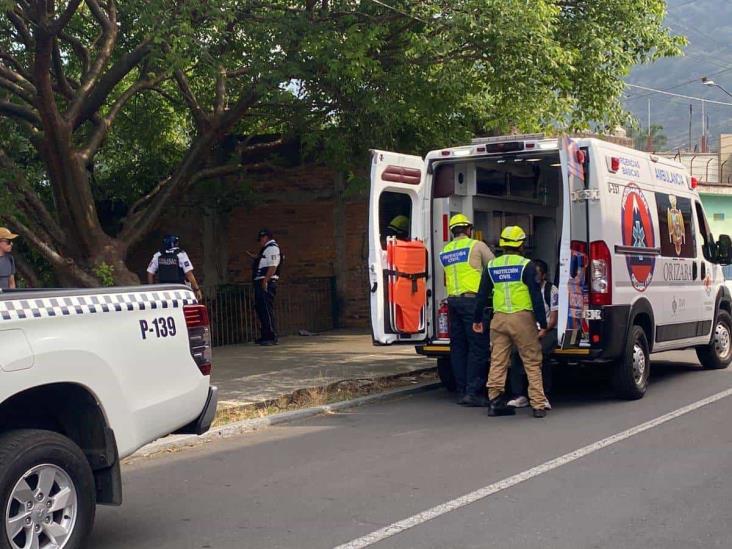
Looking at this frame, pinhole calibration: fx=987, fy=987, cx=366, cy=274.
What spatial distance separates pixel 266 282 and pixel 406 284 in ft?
17.5

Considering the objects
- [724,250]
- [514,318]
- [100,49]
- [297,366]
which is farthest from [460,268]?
[100,49]

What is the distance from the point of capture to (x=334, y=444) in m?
8.41

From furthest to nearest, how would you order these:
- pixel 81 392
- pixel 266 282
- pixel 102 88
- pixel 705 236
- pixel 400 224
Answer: pixel 266 282 → pixel 102 88 → pixel 705 236 → pixel 400 224 → pixel 81 392

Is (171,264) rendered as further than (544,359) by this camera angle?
Yes

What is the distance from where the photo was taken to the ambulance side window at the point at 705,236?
12383 mm

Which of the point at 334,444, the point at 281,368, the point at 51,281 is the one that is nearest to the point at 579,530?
the point at 334,444

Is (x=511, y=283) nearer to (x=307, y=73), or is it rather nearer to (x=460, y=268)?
(x=460, y=268)

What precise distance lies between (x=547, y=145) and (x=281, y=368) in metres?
4.80

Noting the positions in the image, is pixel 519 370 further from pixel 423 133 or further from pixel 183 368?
pixel 423 133

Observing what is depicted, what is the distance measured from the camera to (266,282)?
1550cm

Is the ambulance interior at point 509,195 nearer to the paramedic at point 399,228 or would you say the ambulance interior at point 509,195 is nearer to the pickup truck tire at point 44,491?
the paramedic at point 399,228

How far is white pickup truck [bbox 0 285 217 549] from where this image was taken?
4.70 metres

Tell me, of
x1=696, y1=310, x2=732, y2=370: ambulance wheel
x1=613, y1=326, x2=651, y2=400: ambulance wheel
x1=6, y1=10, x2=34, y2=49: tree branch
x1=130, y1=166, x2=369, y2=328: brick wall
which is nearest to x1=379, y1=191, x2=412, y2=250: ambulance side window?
x1=613, y1=326, x2=651, y2=400: ambulance wheel

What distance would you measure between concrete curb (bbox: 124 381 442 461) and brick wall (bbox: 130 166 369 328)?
6930 millimetres
